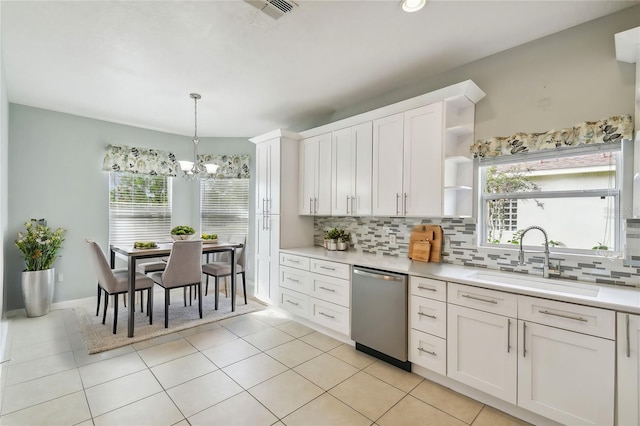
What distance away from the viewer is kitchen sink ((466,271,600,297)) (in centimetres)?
203

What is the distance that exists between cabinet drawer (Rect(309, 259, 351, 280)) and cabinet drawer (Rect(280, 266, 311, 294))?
0.17m

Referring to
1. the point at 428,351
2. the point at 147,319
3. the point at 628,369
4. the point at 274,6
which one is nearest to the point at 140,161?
the point at 147,319

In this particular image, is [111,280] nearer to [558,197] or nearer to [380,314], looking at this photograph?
[380,314]

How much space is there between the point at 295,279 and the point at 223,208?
2.54 meters

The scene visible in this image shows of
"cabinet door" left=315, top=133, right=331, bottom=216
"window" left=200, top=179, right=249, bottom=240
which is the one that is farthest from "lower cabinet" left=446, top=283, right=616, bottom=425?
"window" left=200, top=179, right=249, bottom=240

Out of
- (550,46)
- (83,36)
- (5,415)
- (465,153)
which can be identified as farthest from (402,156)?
(5,415)

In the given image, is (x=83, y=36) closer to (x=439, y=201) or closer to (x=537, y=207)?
(x=439, y=201)

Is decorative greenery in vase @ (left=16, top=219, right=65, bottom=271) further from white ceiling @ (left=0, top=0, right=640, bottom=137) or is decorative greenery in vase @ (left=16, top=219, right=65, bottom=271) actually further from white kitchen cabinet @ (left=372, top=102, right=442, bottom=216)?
white kitchen cabinet @ (left=372, top=102, right=442, bottom=216)

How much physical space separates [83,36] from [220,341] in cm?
302

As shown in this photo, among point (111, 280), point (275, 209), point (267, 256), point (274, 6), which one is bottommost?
point (111, 280)

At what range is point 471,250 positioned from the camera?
271 cm

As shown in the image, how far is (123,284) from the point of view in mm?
3330

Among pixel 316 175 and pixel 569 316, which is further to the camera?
pixel 316 175

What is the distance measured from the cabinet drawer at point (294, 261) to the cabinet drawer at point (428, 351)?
143 centimetres
